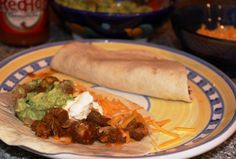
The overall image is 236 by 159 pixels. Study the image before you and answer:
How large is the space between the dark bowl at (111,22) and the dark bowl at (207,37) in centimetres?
8

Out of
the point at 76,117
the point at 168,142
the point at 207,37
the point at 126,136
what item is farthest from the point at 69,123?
the point at 207,37

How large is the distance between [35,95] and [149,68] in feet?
1.34

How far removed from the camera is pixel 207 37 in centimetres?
156

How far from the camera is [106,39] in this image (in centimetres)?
174

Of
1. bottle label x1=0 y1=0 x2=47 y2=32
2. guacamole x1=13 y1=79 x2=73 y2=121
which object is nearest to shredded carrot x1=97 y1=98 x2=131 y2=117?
guacamole x1=13 y1=79 x2=73 y2=121

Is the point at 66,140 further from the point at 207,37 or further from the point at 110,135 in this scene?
the point at 207,37

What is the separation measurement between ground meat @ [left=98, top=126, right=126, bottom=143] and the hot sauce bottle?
0.71m

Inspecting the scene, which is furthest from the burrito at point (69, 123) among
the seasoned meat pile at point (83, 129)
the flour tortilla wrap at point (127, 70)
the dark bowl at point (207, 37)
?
the dark bowl at point (207, 37)

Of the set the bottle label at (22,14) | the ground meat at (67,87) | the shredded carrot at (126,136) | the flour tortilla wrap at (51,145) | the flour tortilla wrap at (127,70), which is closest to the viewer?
the flour tortilla wrap at (51,145)

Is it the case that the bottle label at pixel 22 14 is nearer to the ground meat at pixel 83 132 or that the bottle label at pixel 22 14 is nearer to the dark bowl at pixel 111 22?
the dark bowl at pixel 111 22

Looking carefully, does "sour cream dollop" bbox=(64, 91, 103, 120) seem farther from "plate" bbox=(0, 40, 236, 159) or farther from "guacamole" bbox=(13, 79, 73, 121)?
"plate" bbox=(0, 40, 236, 159)

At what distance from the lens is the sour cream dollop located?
1.21 meters

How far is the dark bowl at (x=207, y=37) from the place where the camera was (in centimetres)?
156

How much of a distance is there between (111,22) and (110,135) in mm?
660
